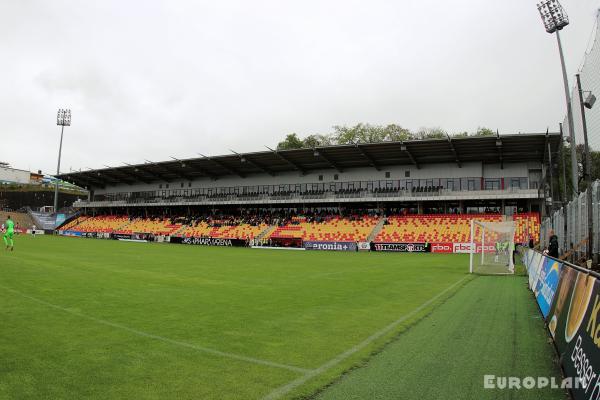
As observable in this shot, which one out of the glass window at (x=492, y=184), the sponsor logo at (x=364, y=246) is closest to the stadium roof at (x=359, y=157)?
the glass window at (x=492, y=184)

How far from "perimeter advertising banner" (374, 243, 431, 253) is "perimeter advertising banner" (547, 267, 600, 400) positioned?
33.7m

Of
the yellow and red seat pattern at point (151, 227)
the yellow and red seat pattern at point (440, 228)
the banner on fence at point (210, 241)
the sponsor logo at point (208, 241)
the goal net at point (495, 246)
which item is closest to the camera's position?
the goal net at point (495, 246)

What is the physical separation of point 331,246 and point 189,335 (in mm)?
37493

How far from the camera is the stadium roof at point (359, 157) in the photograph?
41719 millimetres

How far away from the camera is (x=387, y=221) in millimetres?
46781

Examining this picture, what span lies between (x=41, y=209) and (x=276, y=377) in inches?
3726

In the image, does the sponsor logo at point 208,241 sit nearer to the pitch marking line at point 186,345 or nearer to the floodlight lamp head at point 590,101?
the pitch marking line at point 186,345

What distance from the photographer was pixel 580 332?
421 centimetres

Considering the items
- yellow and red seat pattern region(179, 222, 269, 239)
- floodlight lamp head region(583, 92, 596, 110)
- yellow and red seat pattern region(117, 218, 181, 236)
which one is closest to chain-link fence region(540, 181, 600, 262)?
floodlight lamp head region(583, 92, 596, 110)

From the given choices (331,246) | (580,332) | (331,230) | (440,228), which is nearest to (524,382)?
(580,332)

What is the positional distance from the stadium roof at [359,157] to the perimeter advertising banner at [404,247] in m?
11.6

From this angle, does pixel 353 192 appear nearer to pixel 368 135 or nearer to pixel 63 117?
pixel 368 135

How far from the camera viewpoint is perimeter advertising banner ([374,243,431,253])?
38.5 meters


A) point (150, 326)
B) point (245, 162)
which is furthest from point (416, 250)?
point (150, 326)
